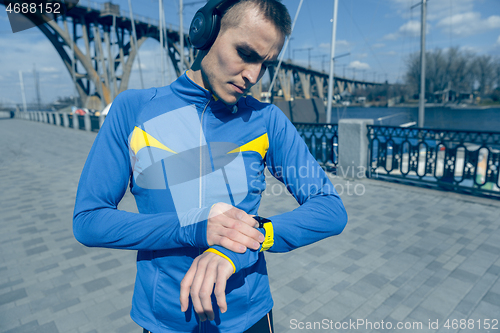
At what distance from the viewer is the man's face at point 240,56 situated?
3.38 ft

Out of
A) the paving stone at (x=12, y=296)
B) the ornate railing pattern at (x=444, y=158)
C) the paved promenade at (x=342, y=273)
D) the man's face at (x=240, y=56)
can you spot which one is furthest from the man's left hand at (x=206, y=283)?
the ornate railing pattern at (x=444, y=158)

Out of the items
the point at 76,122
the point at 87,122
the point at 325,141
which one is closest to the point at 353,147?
the point at 325,141

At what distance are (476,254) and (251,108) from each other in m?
4.46

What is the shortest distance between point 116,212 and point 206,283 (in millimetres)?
396

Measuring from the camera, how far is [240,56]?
1.06 metres

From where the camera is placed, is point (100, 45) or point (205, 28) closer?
point (205, 28)

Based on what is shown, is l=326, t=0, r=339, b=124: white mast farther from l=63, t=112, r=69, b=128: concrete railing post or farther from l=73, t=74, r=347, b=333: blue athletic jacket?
l=63, t=112, r=69, b=128: concrete railing post

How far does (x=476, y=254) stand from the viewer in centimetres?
418

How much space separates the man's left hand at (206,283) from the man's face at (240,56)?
1.87 feet

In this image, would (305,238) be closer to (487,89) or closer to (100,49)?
(100,49)

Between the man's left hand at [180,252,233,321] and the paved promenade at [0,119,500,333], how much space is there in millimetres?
2407

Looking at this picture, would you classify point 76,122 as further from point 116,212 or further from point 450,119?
point 450,119

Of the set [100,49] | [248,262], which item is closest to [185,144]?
[248,262]

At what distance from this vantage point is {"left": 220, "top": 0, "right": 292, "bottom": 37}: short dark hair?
1024mm
